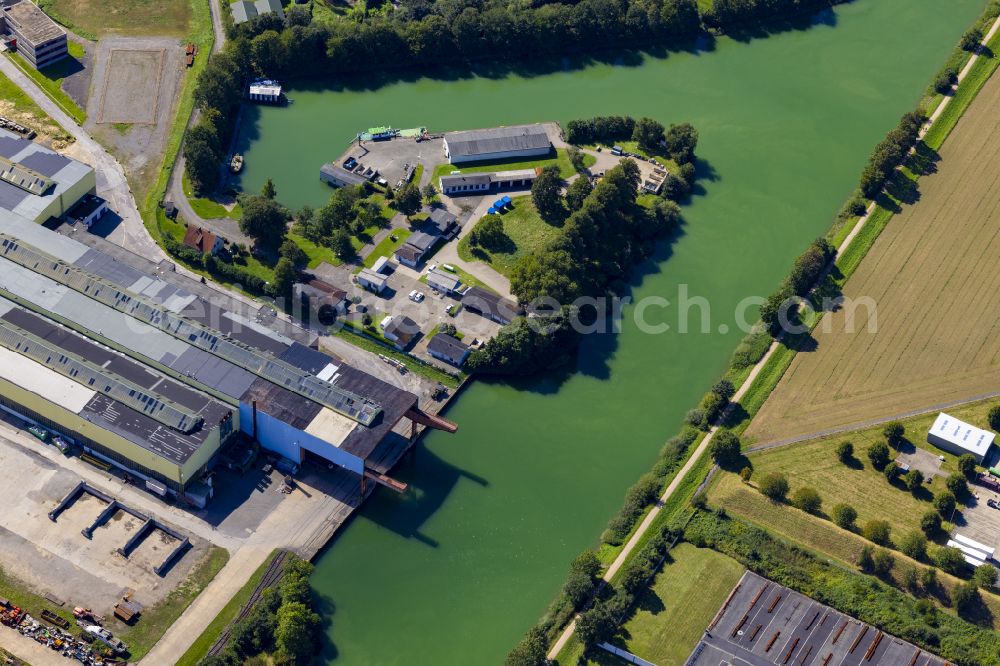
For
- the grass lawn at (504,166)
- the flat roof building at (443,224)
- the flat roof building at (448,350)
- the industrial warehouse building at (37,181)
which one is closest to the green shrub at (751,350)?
the flat roof building at (448,350)

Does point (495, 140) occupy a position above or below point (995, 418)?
below

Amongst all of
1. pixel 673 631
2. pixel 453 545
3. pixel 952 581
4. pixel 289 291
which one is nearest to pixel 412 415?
pixel 453 545

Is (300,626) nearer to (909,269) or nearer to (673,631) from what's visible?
(673,631)

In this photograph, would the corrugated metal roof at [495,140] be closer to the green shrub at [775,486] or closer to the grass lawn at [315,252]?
the grass lawn at [315,252]

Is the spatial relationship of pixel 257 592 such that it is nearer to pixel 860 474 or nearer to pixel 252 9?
pixel 860 474

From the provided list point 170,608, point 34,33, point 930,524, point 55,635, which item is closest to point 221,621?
point 170,608

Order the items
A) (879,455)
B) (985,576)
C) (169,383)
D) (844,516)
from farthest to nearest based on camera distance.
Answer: (879,455)
(169,383)
(844,516)
(985,576)
